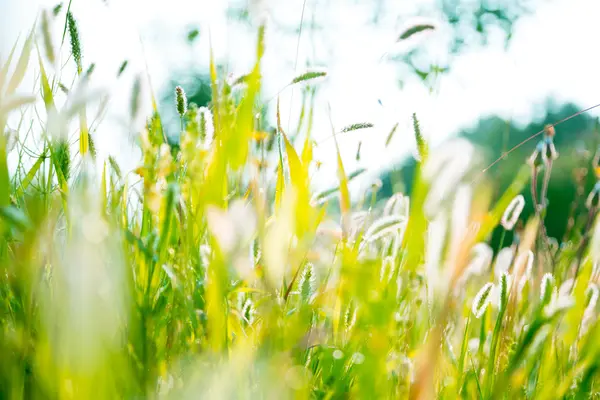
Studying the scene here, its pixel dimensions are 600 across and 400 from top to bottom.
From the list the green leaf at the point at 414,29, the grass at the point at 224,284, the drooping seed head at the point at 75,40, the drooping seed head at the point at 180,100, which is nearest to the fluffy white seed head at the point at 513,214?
the grass at the point at 224,284

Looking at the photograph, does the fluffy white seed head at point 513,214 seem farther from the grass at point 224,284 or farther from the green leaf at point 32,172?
the green leaf at point 32,172

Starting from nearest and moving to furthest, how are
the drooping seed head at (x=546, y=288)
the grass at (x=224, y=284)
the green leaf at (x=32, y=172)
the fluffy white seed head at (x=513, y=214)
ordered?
the grass at (x=224, y=284) < the drooping seed head at (x=546, y=288) < the green leaf at (x=32, y=172) < the fluffy white seed head at (x=513, y=214)

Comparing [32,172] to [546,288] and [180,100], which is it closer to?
[180,100]

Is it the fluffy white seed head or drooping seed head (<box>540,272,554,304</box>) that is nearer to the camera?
drooping seed head (<box>540,272,554,304</box>)

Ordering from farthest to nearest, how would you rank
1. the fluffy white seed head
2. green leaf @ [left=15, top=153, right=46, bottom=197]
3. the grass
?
1. the fluffy white seed head
2. green leaf @ [left=15, top=153, right=46, bottom=197]
3. the grass

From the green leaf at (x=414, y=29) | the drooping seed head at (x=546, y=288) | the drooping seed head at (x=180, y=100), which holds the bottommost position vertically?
the drooping seed head at (x=546, y=288)

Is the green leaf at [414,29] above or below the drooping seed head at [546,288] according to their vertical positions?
above

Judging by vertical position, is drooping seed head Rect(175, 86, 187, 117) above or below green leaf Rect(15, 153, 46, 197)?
above

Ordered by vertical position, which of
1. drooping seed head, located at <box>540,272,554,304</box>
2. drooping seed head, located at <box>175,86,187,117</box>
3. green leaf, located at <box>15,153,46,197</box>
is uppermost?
drooping seed head, located at <box>175,86,187,117</box>

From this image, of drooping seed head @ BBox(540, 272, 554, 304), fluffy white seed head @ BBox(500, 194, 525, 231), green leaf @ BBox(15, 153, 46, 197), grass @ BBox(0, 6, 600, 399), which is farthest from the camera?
fluffy white seed head @ BBox(500, 194, 525, 231)

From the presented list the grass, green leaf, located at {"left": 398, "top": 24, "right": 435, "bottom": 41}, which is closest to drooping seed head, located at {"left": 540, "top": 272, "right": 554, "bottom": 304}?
the grass

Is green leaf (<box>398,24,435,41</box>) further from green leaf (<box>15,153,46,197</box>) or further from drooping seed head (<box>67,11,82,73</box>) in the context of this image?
green leaf (<box>15,153,46,197</box>)

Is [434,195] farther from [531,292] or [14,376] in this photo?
[531,292]

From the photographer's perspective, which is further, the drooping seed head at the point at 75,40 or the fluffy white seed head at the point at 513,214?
the fluffy white seed head at the point at 513,214
